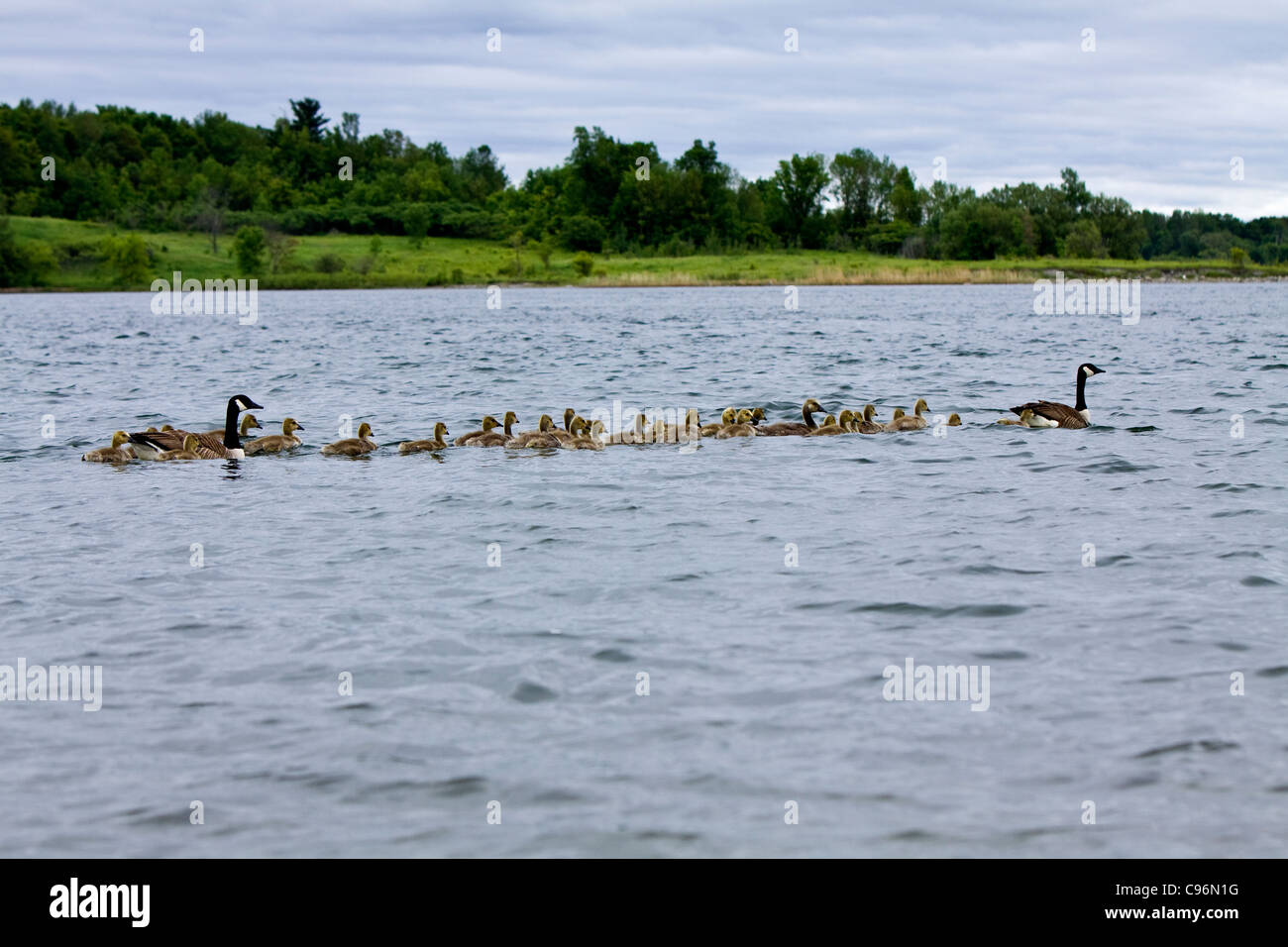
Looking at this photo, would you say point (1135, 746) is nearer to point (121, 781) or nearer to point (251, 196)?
point (121, 781)

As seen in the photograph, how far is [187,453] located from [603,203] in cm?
13412

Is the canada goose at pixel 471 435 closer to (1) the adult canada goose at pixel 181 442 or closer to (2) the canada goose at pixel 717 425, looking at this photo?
(1) the adult canada goose at pixel 181 442

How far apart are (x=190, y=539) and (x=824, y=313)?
186 feet

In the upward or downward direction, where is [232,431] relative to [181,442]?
upward

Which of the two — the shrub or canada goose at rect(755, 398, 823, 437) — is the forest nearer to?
the shrub

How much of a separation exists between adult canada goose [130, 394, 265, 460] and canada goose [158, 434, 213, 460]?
0.06 meters

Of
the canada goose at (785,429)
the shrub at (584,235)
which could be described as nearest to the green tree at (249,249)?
the shrub at (584,235)

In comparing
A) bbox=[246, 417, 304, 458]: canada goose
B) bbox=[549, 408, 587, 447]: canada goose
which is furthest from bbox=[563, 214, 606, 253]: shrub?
bbox=[246, 417, 304, 458]: canada goose

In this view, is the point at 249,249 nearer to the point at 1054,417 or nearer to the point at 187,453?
the point at 187,453

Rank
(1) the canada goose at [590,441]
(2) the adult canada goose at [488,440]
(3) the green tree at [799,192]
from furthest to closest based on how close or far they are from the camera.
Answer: (3) the green tree at [799,192], (2) the adult canada goose at [488,440], (1) the canada goose at [590,441]

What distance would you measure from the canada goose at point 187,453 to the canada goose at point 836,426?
29.9ft

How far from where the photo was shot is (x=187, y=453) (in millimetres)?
18500

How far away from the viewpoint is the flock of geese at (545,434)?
18.5 metres

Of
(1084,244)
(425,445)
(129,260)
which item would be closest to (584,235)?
(129,260)
